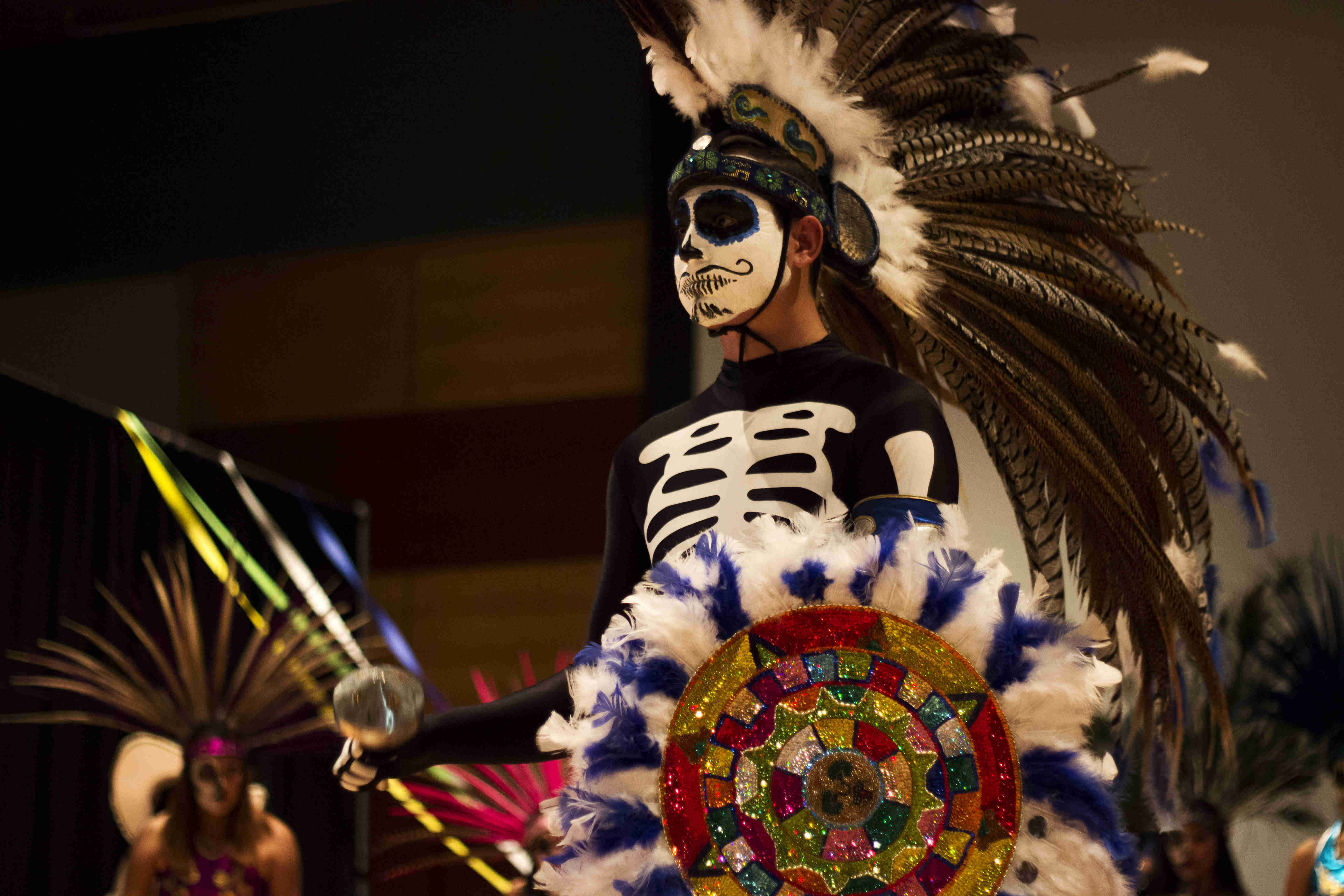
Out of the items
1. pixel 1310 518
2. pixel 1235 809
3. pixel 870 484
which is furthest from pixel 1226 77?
pixel 870 484

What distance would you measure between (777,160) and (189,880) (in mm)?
3684

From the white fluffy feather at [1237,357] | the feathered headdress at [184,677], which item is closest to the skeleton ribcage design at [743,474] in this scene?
the white fluffy feather at [1237,357]

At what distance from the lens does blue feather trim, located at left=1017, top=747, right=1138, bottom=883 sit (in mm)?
1295

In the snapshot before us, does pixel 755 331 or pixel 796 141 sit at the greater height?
pixel 796 141

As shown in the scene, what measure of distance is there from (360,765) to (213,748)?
3.46 m

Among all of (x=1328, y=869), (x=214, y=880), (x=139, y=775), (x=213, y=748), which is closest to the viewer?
(x=1328, y=869)

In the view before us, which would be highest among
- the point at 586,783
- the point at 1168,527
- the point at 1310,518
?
the point at 1310,518

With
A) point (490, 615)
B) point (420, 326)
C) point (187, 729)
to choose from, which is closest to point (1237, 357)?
point (187, 729)

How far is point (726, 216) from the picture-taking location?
1.65 metres

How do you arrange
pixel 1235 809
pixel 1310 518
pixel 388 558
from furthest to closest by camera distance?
pixel 388 558 → pixel 1310 518 → pixel 1235 809

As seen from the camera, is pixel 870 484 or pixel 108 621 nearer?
pixel 870 484

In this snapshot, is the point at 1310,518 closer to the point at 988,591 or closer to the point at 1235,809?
the point at 1235,809

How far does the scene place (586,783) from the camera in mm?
1351

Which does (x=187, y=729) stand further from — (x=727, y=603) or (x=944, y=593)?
(x=944, y=593)
